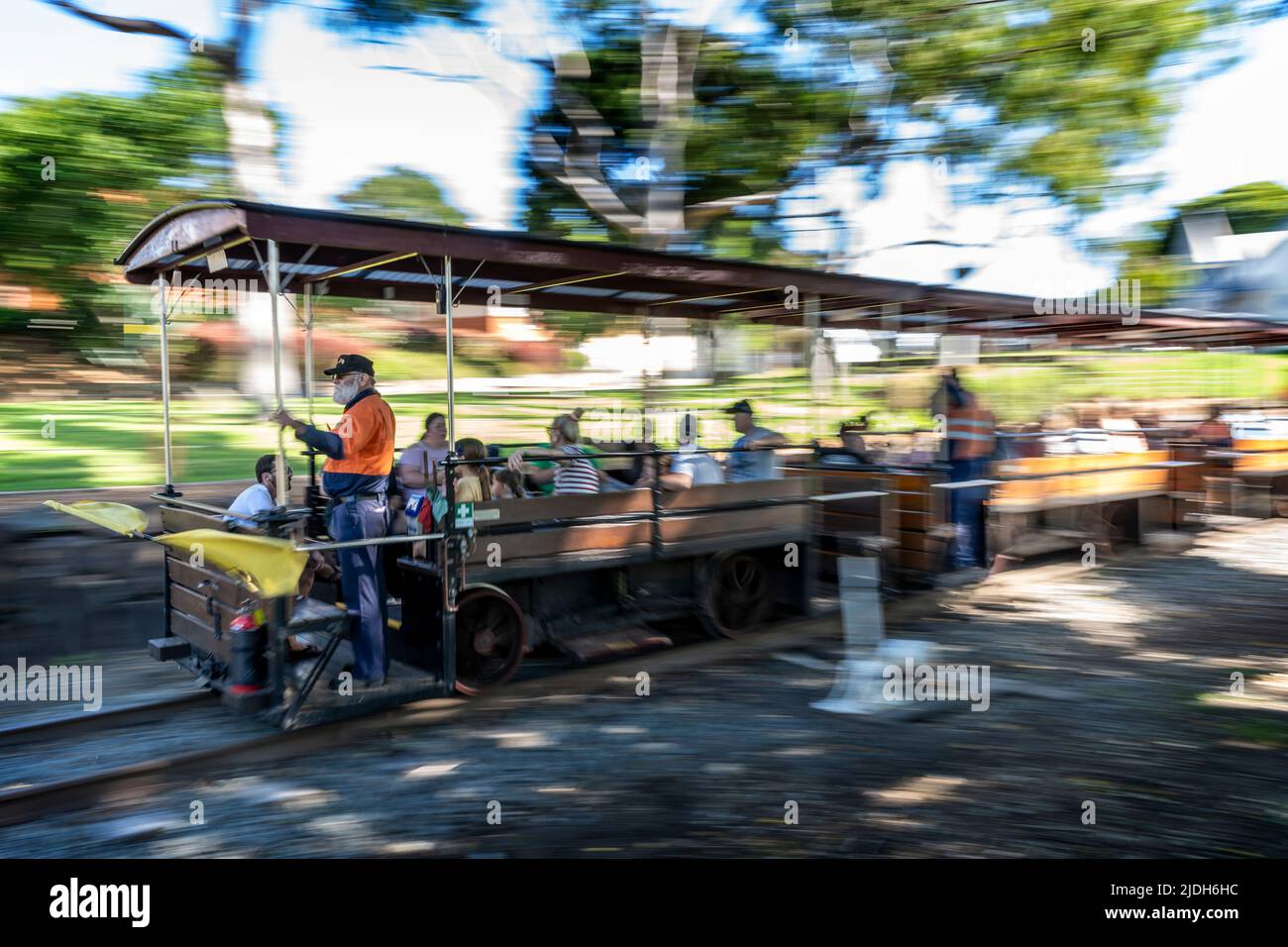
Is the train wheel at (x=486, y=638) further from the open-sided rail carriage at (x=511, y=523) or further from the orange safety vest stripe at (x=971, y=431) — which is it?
the orange safety vest stripe at (x=971, y=431)

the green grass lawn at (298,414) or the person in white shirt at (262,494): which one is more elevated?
the green grass lawn at (298,414)

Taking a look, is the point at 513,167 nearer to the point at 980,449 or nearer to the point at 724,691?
the point at 980,449

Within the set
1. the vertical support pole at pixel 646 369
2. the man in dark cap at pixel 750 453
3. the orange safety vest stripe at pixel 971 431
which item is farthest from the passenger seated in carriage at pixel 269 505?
the orange safety vest stripe at pixel 971 431

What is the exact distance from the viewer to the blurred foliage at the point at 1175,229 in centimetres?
2470

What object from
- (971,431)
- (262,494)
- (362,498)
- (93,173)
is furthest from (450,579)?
(93,173)

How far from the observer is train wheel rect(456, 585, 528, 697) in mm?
5902

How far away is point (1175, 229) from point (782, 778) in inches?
1612

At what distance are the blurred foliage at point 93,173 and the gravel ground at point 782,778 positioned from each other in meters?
8.37

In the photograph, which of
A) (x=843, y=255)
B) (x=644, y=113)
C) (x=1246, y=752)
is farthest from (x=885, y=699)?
(x=843, y=255)

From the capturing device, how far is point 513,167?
14.4m

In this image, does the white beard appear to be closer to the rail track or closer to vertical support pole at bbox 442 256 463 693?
vertical support pole at bbox 442 256 463 693

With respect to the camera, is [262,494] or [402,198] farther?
[402,198]

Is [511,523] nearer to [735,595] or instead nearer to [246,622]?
[246,622]

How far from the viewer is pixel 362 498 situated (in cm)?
536
